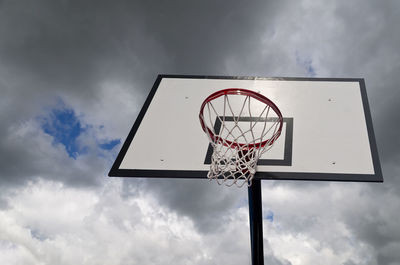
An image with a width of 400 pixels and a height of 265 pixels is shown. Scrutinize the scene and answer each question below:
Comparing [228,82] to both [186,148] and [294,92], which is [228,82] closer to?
[294,92]

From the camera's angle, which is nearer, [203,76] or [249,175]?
[249,175]

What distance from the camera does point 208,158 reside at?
2.93m

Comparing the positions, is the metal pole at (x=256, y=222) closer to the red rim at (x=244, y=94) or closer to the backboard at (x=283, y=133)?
the backboard at (x=283, y=133)

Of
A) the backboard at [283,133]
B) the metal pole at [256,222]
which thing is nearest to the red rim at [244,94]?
the backboard at [283,133]

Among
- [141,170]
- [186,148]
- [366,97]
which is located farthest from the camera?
[366,97]

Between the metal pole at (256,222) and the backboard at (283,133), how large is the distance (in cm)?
16

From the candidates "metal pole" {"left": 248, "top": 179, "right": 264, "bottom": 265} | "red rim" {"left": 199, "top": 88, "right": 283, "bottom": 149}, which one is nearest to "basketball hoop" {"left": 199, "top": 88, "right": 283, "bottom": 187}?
"red rim" {"left": 199, "top": 88, "right": 283, "bottom": 149}

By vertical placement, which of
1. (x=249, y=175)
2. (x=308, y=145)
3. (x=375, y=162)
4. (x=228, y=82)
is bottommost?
(x=249, y=175)

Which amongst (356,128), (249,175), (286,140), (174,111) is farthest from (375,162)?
(174,111)

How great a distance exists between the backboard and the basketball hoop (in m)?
0.15

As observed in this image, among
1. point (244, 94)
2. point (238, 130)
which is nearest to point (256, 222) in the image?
point (238, 130)

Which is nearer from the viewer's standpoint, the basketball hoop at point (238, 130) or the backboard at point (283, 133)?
the basketball hoop at point (238, 130)

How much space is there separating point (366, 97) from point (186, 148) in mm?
2091

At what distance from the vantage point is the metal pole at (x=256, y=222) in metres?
2.72
